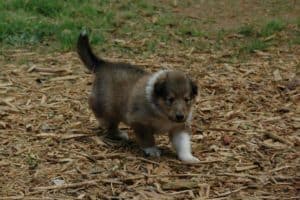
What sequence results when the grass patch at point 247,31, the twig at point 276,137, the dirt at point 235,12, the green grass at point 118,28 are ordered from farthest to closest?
the dirt at point 235,12 < the grass patch at point 247,31 < the green grass at point 118,28 < the twig at point 276,137

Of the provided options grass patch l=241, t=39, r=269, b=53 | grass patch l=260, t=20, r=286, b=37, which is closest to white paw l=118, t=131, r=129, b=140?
grass patch l=241, t=39, r=269, b=53

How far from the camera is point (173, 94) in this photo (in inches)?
231

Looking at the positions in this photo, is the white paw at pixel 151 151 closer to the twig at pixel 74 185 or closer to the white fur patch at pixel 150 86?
the white fur patch at pixel 150 86

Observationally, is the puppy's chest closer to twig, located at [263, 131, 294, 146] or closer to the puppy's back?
the puppy's back

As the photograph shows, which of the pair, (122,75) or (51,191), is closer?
(51,191)

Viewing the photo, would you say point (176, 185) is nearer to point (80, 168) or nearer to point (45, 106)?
point (80, 168)

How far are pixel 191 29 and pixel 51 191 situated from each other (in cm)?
590

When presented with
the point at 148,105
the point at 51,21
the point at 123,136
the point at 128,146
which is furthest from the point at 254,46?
the point at 148,105

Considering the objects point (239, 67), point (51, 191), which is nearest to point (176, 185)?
point (51, 191)

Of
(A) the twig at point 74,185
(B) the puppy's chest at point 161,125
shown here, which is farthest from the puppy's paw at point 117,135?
(A) the twig at point 74,185

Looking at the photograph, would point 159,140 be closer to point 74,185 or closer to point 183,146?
point 183,146

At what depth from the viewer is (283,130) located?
21.8 feet

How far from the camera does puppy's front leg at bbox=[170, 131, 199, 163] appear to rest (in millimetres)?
5887

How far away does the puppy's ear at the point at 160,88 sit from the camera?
5.91m
